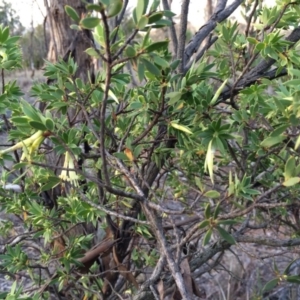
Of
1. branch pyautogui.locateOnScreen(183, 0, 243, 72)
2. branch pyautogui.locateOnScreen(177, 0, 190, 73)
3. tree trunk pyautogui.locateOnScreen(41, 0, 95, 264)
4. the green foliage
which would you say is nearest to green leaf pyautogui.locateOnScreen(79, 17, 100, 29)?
the green foliage

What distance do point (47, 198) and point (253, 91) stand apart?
0.87 metres

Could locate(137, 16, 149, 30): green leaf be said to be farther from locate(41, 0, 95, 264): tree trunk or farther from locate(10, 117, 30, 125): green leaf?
locate(41, 0, 95, 264): tree trunk

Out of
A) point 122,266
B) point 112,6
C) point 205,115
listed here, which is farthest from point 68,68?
point 122,266

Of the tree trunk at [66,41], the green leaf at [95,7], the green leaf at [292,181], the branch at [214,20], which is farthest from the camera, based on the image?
the tree trunk at [66,41]

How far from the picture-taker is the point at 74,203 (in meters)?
1.15

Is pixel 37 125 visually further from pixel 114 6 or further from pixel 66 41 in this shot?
pixel 66 41

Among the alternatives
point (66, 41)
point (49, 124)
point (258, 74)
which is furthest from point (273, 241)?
point (66, 41)

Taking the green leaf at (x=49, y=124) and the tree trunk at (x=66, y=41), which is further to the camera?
the tree trunk at (x=66, y=41)

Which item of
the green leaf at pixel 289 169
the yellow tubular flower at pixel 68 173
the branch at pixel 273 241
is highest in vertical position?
the green leaf at pixel 289 169

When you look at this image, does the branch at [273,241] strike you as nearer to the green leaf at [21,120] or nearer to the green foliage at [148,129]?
the green foliage at [148,129]

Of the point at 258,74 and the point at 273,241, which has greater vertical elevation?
the point at 258,74

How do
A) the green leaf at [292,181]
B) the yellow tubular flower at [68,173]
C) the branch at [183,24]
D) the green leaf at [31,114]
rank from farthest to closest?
the branch at [183,24] < the yellow tubular flower at [68,173] < the green leaf at [31,114] < the green leaf at [292,181]

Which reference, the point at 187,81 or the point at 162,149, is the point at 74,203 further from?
the point at 187,81

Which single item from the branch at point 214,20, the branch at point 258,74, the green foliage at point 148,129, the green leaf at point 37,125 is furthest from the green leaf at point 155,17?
the branch at point 214,20
